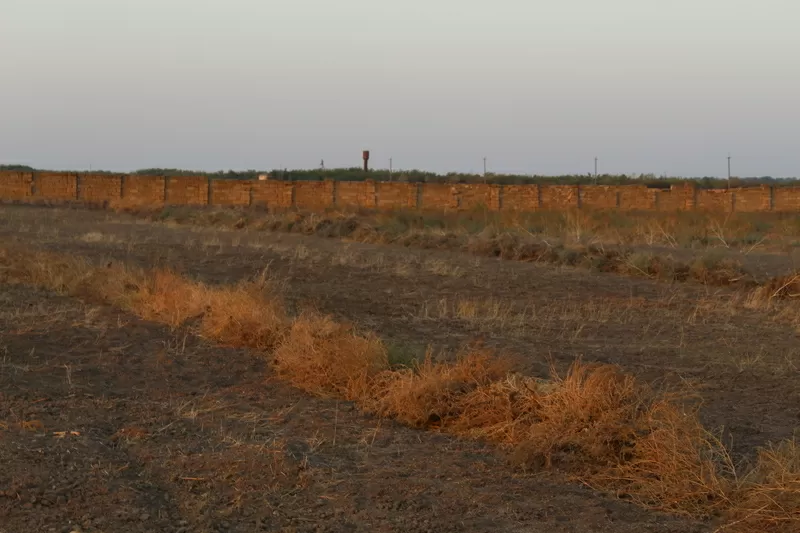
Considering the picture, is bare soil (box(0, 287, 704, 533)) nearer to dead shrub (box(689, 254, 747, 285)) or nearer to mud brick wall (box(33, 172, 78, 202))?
dead shrub (box(689, 254, 747, 285))

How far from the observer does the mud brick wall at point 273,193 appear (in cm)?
4831

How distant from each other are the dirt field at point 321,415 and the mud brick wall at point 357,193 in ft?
97.5

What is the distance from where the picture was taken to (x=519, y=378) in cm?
840

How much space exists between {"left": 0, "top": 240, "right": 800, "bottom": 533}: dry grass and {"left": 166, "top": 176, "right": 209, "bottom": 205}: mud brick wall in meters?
39.1

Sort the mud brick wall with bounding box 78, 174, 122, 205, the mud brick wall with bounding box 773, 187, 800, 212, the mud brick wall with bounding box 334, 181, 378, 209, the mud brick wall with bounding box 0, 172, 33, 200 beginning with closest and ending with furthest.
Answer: the mud brick wall with bounding box 773, 187, 800, 212, the mud brick wall with bounding box 334, 181, 378, 209, the mud brick wall with bounding box 78, 174, 122, 205, the mud brick wall with bounding box 0, 172, 33, 200

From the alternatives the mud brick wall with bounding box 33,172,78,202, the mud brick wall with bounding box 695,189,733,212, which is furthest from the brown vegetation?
the mud brick wall with bounding box 33,172,78,202

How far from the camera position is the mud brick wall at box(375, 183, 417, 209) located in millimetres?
47312

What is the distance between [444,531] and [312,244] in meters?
23.4

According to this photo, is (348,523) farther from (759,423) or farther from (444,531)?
(759,423)

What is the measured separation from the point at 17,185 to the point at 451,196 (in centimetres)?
2387

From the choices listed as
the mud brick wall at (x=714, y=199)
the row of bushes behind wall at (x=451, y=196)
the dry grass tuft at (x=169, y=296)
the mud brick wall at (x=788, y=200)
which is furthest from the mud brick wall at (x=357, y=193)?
the dry grass tuft at (x=169, y=296)

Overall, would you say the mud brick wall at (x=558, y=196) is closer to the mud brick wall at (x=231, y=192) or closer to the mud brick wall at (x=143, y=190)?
the mud brick wall at (x=231, y=192)

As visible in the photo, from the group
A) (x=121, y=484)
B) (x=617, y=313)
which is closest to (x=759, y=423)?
(x=121, y=484)

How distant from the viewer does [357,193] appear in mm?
48594
